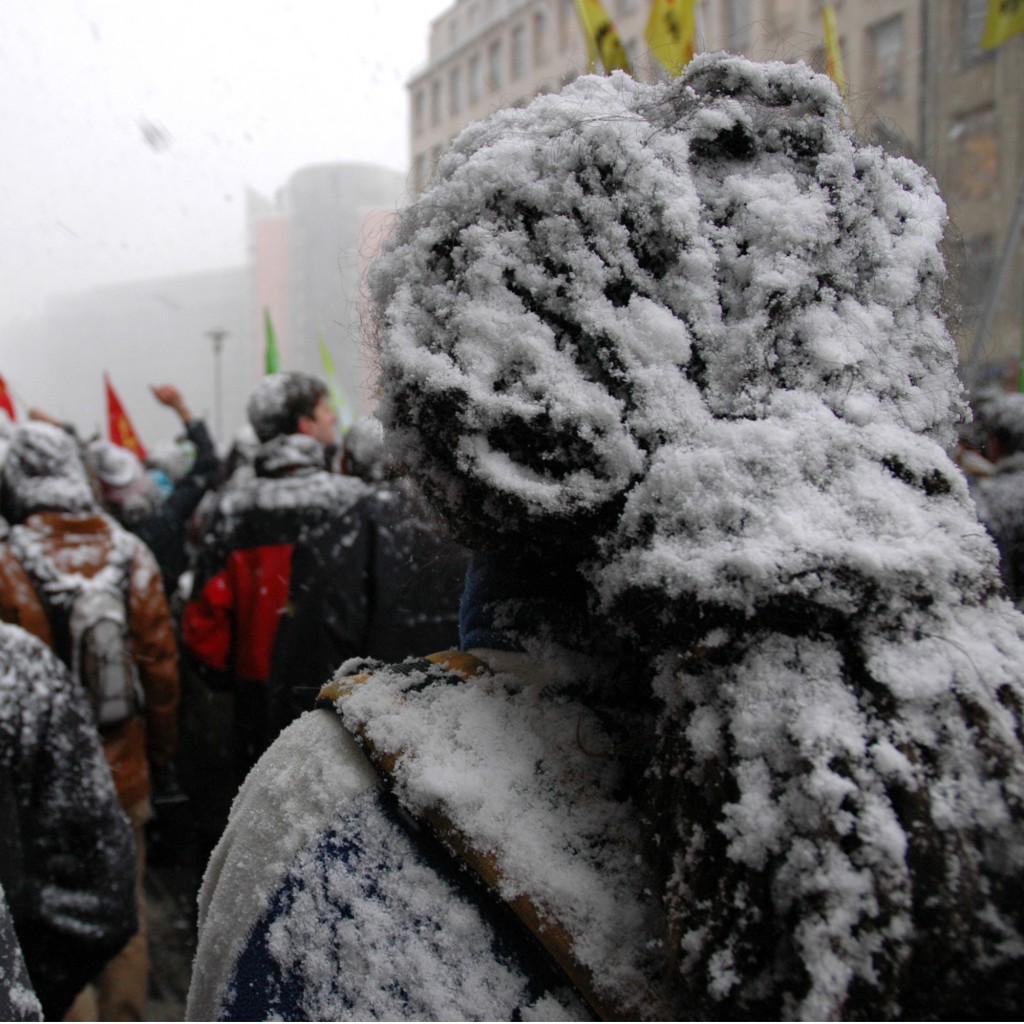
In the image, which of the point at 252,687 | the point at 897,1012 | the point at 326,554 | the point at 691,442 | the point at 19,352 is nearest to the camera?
the point at 897,1012

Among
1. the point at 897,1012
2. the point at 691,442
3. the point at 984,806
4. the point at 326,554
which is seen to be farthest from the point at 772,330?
the point at 326,554

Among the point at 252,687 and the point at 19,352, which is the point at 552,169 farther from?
the point at 19,352

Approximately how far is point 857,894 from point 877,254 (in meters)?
0.53

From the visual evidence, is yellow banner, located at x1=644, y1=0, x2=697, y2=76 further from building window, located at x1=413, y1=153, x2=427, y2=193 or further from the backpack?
the backpack

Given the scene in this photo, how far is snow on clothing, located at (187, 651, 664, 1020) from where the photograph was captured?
62 centimetres

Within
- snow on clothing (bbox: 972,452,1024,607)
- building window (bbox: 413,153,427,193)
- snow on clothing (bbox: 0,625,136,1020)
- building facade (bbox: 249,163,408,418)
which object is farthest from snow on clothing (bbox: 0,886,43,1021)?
building facade (bbox: 249,163,408,418)

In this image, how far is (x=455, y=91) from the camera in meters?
29.6

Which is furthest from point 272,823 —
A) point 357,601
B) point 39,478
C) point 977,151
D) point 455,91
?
point 455,91

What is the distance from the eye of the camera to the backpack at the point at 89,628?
8.98 feet

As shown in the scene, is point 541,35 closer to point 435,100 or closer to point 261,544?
point 435,100

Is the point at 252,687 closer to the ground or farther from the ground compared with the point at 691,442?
closer to the ground

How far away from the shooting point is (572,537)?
691 mm


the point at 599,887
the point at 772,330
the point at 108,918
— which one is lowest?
the point at 108,918

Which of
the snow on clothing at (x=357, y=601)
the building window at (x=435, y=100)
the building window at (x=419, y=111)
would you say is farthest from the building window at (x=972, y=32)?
the snow on clothing at (x=357, y=601)
